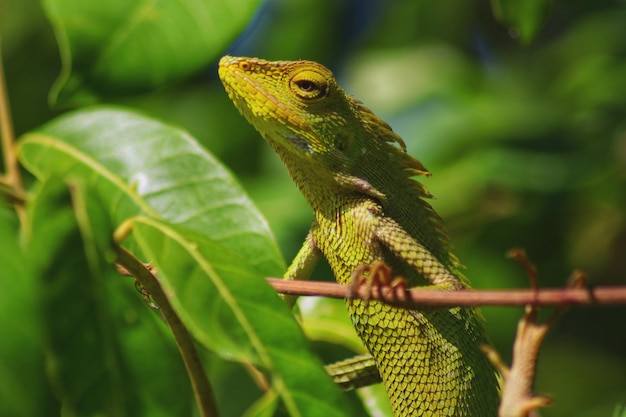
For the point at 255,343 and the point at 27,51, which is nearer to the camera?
the point at 255,343

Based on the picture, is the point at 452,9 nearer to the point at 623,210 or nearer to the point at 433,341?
the point at 623,210

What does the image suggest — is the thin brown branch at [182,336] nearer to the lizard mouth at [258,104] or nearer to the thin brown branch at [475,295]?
the thin brown branch at [475,295]

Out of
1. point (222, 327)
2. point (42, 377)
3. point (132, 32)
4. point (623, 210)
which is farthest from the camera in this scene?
point (623, 210)

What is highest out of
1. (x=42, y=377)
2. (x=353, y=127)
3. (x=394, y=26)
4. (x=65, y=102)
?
(x=394, y=26)

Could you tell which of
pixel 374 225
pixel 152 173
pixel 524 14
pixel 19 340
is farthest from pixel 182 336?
pixel 524 14

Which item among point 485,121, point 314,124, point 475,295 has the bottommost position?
point 475,295

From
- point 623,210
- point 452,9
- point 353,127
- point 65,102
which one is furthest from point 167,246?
point 452,9

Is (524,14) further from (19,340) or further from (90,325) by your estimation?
(19,340)
